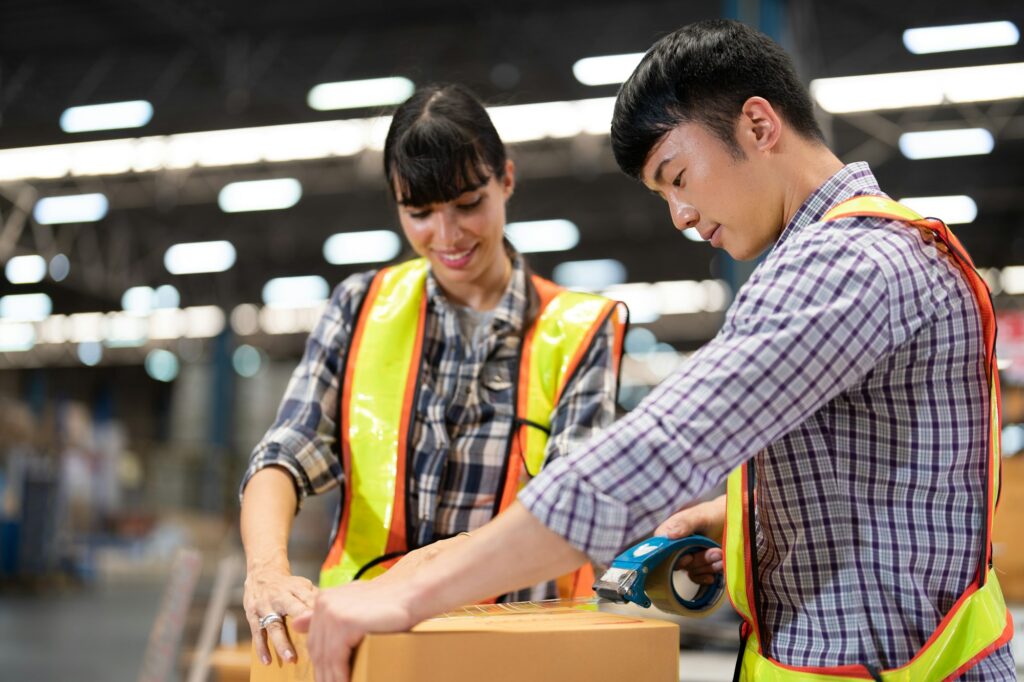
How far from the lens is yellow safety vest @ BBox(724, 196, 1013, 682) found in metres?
1.12

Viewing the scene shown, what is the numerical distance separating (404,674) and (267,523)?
0.60 metres

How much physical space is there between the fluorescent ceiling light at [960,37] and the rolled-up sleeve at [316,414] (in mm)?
9437

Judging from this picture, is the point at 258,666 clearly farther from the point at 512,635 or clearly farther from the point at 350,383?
the point at 350,383

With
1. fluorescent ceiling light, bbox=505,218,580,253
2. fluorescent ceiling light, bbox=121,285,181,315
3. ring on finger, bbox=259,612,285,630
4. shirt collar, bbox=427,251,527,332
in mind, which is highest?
fluorescent ceiling light, bbox=121,285,181,315

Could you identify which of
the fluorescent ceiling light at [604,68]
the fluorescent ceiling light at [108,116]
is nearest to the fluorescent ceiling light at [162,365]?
the fluorescent ceiling light at [108,116]

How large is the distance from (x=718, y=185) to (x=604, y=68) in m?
9.81

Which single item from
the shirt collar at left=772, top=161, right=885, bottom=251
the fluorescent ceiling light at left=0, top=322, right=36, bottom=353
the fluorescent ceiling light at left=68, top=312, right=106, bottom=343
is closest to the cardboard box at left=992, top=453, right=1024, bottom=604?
the shirt collar at left=772, top=161, right=885, bottom=251

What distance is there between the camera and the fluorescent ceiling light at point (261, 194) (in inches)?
540

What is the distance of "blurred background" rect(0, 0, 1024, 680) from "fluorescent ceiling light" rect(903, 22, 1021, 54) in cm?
2

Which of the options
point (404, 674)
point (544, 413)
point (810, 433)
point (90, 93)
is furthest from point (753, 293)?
point (90, 93)

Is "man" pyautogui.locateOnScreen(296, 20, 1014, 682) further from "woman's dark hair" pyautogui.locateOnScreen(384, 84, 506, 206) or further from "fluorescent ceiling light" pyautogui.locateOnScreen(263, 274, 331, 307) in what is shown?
"fluorescent ceiling light" pyautogui.locateOnScreen(263, 274, 331, 307)

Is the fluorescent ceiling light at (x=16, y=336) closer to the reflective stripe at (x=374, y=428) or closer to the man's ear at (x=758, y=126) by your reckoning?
the reflective stripe at (x=374, y=428)

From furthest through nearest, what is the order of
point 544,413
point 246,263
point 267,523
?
1. point 246,263
2. point 544,413
3. point 267,523

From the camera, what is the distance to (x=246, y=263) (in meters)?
18.9
